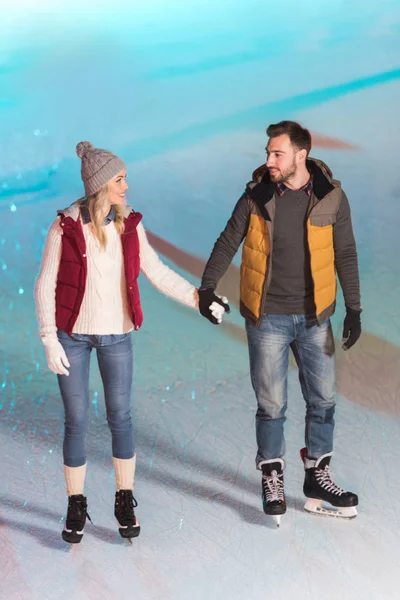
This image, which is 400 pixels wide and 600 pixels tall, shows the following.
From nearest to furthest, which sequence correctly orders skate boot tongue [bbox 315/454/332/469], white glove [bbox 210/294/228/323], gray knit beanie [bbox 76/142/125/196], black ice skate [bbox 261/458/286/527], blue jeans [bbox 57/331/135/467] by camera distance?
gray knit beanie [bbox 76/142/125/196], blue jeans [bbox 57/331/135/467], white glove [bbox 210/294/228/323], black ice skate [bbox 261/458/286/527], skate boot tongue [bbox 315/454/332/469]

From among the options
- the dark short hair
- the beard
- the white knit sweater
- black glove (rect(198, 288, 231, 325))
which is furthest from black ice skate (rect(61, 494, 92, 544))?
the dark short hair

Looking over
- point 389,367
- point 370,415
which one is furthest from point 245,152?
point 370,415

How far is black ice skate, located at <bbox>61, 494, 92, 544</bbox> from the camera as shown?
3.97 meters

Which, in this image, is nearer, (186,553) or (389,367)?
(186,553)

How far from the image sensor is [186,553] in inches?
155

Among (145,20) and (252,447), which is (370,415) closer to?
(252,447)

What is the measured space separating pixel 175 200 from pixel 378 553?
342cm

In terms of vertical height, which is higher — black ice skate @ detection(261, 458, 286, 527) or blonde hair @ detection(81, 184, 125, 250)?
blonde hair @ detection(81, 184, 125, 250)

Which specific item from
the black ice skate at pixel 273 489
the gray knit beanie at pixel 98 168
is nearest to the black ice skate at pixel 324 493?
the black ice skate at pixel 273 489

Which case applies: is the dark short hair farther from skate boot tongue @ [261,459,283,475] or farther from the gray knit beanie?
skate boot tongue @ [261,459,283,475]

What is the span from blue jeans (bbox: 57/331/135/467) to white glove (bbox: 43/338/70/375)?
0.20ft

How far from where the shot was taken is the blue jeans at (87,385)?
12.6 ft

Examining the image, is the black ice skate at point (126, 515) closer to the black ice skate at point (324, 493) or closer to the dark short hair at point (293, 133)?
the black ice skate at point (324, 493)

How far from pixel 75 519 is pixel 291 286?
1.17 meters
